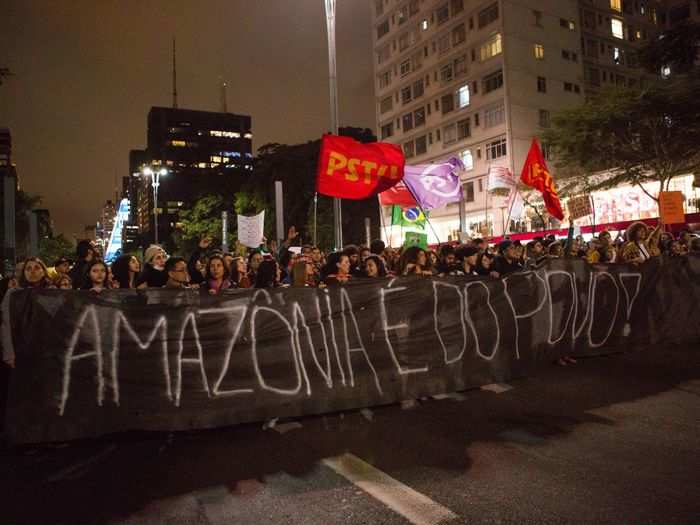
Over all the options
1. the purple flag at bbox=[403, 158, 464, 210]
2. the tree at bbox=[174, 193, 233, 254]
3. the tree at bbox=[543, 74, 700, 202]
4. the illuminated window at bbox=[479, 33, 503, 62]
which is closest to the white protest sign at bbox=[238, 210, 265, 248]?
the purple flag at bbox=[403, 158, 464, 210]

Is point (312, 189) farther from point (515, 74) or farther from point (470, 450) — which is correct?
point (470, 450)

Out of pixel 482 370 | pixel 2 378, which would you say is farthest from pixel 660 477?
pixel 2 378

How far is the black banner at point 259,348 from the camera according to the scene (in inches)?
193

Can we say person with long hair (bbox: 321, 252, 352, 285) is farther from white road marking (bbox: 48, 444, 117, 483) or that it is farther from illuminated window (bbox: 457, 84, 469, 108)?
illuminated window (bbox: 457, 84, 469, 108)

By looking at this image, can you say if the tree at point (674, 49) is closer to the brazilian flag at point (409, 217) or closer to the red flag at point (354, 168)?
the brazilian flag at point (409, 217)

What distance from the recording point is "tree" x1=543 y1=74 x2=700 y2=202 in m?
24.6

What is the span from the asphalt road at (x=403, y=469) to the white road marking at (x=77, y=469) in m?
0.02

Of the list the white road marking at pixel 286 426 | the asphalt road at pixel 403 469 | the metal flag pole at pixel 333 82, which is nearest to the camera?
the asphalt road at pixel 403 469

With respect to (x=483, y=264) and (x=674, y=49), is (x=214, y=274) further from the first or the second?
(x=674, y=49)

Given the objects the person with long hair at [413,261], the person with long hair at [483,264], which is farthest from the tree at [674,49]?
the person with long hair at [413,261]

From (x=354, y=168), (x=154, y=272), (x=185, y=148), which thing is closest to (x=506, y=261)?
(x=354, y=168)

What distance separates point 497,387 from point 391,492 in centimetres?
315

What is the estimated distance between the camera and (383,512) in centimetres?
339

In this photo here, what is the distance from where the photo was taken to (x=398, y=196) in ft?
43.3
